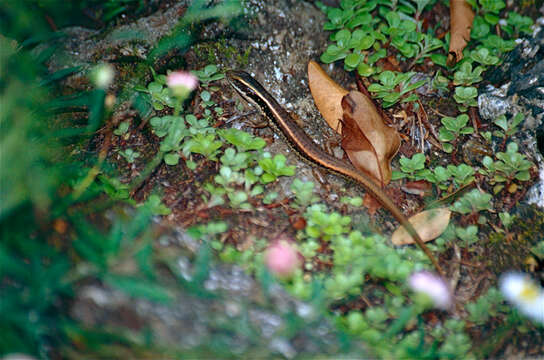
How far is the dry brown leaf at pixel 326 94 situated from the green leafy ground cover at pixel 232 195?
0.18 m

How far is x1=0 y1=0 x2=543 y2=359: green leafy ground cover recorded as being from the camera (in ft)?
6.23

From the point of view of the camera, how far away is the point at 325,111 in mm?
3820

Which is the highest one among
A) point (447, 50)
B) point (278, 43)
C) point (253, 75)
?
point (447, 50)

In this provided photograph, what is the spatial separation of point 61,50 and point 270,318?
2.90m

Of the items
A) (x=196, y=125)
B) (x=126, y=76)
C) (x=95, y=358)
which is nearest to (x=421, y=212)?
(x=196, y=125)

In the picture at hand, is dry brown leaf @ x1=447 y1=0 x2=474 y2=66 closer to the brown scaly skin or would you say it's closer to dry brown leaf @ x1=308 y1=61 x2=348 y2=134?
dry brown leaf @ x1=308 y1=61 x2=348 y2=134

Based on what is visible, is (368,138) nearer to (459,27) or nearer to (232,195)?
(232,195)

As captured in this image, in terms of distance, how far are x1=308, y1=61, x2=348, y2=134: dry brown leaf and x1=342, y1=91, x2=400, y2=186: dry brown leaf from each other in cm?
20

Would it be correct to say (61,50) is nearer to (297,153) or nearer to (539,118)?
(297,153)

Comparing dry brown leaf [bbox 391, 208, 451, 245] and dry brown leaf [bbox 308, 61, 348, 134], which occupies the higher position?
dry brown leaf [bbox 308, 61, 348, 134]

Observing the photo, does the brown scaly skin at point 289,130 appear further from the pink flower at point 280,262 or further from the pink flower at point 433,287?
the pink flower at point 280,262

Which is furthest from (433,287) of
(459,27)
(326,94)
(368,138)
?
(459,27)

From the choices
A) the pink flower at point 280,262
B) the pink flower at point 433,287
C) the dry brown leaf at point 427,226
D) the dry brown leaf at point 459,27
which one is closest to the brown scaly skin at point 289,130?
the dry brown leaf at point 427,226

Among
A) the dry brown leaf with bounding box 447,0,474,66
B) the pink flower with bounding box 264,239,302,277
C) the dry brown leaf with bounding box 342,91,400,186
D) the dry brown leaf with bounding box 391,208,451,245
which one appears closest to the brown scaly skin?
the dry brown leaf with bounding box 342,91,400,186
